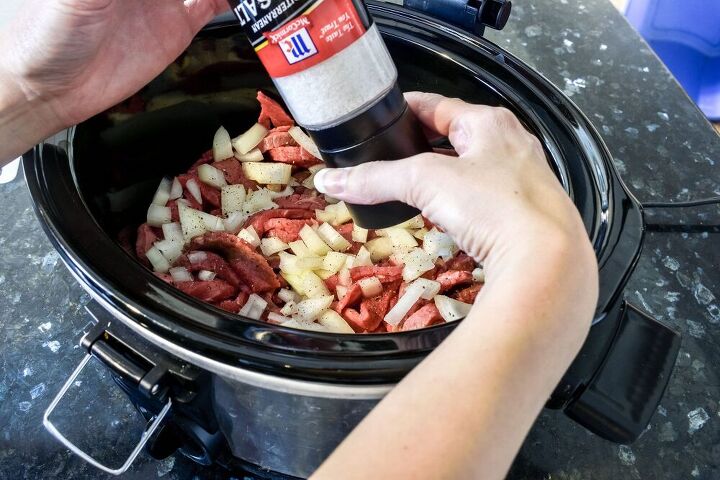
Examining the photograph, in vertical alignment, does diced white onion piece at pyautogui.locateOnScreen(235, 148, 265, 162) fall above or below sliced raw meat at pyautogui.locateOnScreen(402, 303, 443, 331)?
above

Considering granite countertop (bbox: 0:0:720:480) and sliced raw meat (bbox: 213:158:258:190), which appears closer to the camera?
granite countertop (bbox: 0:0:720:480)

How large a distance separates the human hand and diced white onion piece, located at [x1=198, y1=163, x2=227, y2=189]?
0.62 ft

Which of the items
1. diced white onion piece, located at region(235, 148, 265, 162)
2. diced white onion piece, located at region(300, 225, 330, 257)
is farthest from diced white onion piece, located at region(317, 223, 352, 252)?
diced white onion piece, located at region(235, 148, 265, 162)

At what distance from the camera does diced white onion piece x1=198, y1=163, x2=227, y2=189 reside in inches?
43.0

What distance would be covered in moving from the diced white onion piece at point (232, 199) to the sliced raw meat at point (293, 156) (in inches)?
3.7

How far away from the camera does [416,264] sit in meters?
0.95

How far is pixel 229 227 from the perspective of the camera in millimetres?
1042

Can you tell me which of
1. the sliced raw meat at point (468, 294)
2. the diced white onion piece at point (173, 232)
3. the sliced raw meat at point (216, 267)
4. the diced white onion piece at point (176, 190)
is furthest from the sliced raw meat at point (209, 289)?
the sliced raw meat at point (468, 294)

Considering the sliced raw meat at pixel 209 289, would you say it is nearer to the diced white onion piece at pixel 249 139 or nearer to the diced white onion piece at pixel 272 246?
the diced white onion piece at pixel 272 246

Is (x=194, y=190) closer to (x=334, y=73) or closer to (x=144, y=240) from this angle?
(x=144, y=240)

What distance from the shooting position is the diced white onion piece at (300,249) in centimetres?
100

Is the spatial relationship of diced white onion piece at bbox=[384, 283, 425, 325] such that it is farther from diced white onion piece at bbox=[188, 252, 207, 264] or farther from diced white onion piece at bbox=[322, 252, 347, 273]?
diced white onion piece at bbox=[188, 252, 207, 264]

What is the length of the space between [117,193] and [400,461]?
69cm

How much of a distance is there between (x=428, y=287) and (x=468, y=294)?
0.07m
